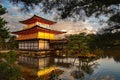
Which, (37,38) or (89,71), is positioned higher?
(37,38)

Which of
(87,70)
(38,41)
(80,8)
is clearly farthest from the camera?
(38,41)

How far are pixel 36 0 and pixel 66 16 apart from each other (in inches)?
35.2

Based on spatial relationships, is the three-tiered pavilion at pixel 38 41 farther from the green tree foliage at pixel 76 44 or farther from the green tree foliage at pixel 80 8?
the green tree foliage at pixel 80 8

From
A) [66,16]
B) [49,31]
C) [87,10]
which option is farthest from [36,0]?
[49,31]

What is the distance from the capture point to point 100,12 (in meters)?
5.19

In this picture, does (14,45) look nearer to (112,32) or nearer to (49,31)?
(49,31)

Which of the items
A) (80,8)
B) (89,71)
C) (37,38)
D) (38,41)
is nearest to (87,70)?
(89,71)

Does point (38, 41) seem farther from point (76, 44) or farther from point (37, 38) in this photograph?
point (76, 44)

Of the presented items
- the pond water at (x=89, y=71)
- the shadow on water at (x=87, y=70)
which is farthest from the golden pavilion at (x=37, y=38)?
the pond water at (x=89, y=71)

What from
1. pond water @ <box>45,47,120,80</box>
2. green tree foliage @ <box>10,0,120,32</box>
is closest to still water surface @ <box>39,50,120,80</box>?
pond water @ <box>45,47,120,80</box>

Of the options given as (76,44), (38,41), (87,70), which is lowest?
(87,70)

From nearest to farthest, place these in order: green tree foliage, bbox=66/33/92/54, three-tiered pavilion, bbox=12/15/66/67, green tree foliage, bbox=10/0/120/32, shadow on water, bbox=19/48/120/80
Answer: green tree foliage, bbox=10/0/120/32 < shadow on water, bbox=19/48/120/80 < three-tiered pavilion, bbox=12/15/66/67 < green tree foliage, bbox=66/33/92/54

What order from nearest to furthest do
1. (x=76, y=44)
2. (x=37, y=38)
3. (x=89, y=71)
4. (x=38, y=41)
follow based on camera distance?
(x=89, y=71) → (x=37, y=38) → (x=38, y=41) → (x=76, y=44)

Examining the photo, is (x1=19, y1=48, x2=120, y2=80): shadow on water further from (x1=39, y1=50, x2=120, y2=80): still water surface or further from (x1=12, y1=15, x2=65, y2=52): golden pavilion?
(x1=12, y1=15, x2=65, y2=52): golden pavilion
